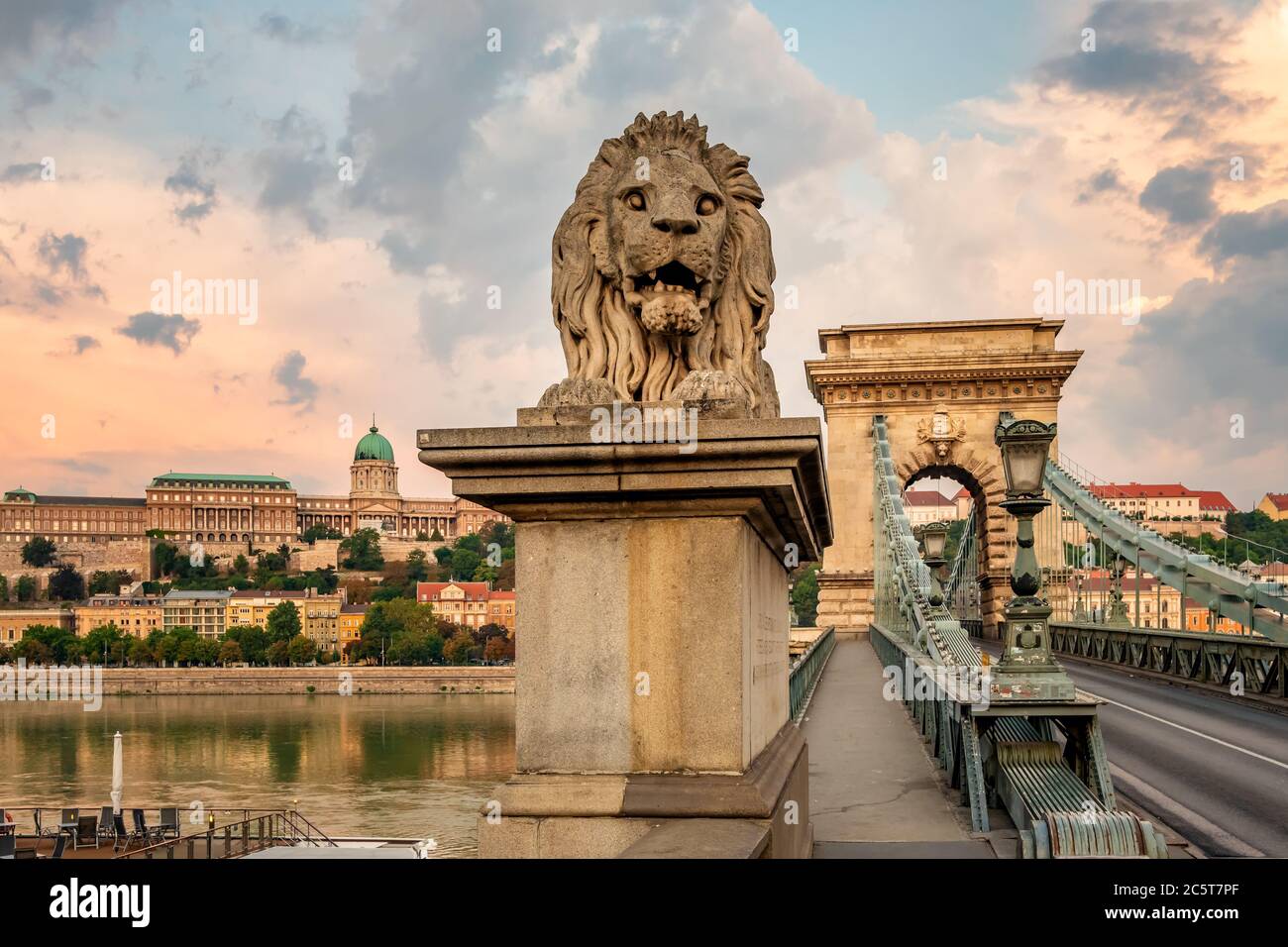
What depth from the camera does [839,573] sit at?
38.2 metres

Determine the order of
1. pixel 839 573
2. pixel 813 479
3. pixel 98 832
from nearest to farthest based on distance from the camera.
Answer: pixel 813 479 < pixel 98 832 < pixel 839 573

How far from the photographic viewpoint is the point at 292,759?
64.2m

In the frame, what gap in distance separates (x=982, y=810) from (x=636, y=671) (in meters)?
4.91

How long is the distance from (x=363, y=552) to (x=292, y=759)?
13243 centimetres

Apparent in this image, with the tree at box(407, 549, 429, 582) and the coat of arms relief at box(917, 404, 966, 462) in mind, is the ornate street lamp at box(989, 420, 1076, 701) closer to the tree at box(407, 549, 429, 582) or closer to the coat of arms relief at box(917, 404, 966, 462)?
the coat of arms relief at box(917, 404, 966, 462)

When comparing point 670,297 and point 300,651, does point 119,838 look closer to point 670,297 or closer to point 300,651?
point 670,297

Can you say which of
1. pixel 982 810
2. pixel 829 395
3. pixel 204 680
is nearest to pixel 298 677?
pixel 204 680

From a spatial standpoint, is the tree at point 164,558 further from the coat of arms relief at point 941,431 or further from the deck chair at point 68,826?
the coat of arms relief at point 941,431

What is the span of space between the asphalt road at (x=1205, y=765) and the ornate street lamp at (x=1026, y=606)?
6.24 feet

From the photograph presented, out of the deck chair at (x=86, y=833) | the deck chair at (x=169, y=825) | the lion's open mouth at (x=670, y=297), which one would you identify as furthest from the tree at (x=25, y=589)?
the lion's open mouth at (x=670, y=297)
